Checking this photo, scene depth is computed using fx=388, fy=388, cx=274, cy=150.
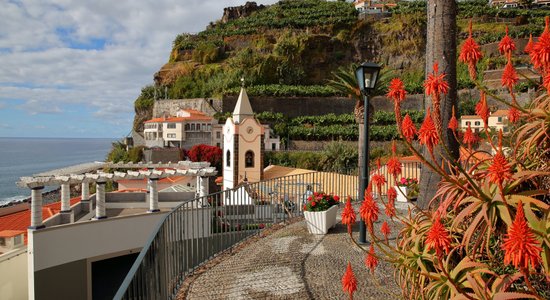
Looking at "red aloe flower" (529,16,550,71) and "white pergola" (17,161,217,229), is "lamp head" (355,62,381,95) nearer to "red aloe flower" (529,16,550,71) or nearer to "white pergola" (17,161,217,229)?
"red aloe flower" (529,16,550,71)

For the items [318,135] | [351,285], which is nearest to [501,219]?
[351,285]

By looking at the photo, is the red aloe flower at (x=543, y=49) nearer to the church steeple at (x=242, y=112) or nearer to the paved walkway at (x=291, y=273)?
the paved walkway at (x=291, y=273)

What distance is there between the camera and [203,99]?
53062 millimetres

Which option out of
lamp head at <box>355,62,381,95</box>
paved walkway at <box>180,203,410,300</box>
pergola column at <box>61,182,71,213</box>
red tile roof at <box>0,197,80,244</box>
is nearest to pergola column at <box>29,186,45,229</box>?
pergola column at <box>61,182,71,213</box>

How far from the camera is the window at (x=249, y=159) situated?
33344 millimetres

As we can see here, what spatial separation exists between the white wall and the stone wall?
37785 millimetres

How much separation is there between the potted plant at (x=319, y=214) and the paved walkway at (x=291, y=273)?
346 mm

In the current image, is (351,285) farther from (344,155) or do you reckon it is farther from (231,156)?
(344,155)

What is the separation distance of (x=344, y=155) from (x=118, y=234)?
1000 inches

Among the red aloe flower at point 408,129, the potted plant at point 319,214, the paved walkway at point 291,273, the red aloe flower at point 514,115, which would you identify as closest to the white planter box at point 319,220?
the potted plant at point 319,214

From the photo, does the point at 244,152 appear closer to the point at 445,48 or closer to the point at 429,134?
the point at 445,48

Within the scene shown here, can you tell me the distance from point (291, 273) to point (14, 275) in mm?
13975

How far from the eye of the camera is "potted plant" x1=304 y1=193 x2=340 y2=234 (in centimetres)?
775

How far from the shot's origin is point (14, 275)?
48.3 feet
